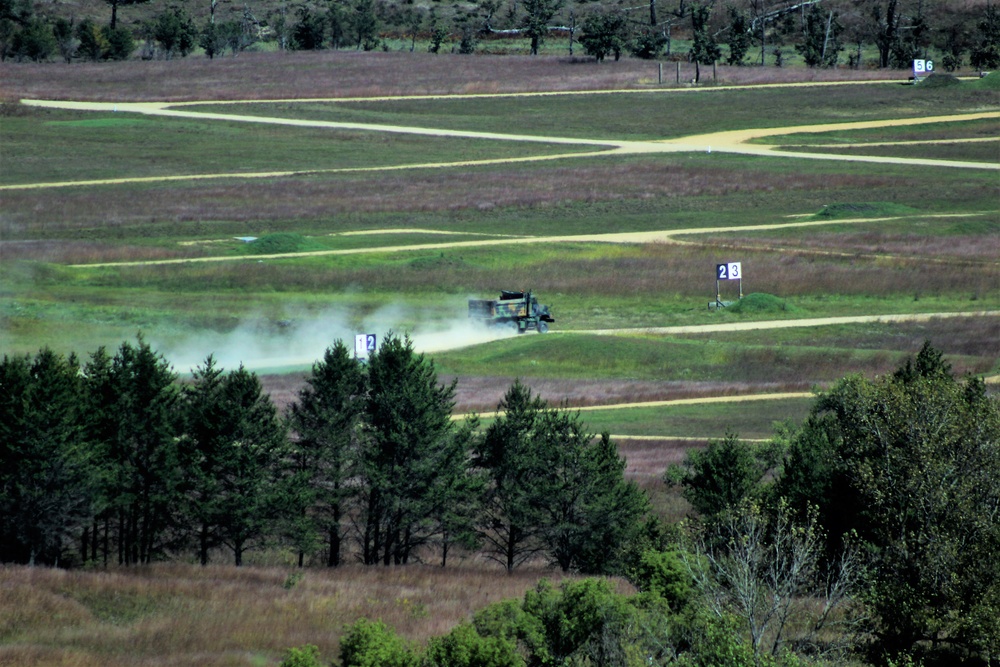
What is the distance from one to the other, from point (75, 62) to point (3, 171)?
64000 mm

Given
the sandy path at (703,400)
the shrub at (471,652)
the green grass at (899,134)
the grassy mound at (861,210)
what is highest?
the green grass at (899,134)

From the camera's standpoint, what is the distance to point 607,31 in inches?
6614

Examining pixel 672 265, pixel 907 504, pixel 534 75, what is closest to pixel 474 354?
pixel 672 265

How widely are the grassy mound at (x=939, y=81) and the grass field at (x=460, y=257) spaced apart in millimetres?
1189

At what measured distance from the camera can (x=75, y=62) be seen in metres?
173

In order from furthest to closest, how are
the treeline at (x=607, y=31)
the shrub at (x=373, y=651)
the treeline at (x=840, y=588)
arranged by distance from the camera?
the treeline at (x=607, y=31)
the treeline at (x=840, y=588)
the shrub at (x=373, y=651)

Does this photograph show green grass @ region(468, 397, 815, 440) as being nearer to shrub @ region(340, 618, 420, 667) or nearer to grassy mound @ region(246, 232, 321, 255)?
shrub @ region(340, 618, 420, 667)

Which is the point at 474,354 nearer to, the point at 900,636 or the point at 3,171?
the point at 900,636

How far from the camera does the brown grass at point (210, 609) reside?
28.0m

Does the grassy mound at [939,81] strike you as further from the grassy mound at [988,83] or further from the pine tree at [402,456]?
the pine tree at [402,456]

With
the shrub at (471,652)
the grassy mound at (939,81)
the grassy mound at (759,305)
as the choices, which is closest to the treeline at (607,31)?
the grassy mound at (939,81)

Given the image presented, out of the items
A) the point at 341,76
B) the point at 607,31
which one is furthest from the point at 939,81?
the point at 341,76

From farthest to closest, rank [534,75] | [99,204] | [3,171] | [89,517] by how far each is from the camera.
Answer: [534,75] < [3,171] < [99,204] < [89,517]

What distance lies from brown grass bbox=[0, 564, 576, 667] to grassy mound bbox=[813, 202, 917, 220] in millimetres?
71275
